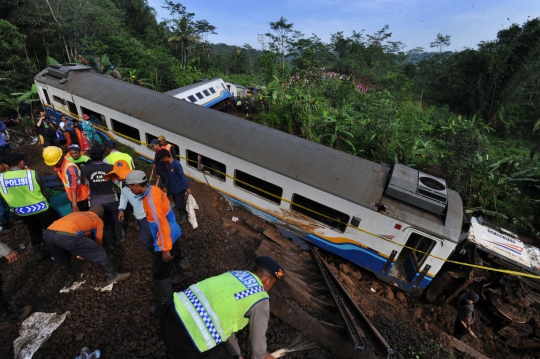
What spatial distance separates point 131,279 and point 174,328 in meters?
2.57

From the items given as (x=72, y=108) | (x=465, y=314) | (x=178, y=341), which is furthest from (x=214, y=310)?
(x=72, y=108)

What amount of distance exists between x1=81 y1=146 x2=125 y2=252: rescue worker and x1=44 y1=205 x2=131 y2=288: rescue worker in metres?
0.76

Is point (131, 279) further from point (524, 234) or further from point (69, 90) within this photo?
point (524, 234)

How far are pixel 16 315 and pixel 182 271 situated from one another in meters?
2.17

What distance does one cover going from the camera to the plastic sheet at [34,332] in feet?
10.9

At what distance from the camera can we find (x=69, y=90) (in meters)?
9.86

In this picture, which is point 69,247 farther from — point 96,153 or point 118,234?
point 96,153

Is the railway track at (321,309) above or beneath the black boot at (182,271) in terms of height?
beneath

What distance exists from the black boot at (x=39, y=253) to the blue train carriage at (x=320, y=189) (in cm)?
410

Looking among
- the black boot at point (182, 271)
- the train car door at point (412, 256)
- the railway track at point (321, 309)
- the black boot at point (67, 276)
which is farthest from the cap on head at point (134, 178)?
the train car door at point (412, 256)

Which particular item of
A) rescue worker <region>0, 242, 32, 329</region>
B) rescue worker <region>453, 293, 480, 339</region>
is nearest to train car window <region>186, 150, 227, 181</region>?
rescue worker <region>0, 242, 32, 329</region>

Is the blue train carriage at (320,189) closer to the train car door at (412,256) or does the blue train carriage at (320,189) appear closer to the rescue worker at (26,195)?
the train car door at (412,256)

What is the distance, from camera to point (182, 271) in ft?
14.6

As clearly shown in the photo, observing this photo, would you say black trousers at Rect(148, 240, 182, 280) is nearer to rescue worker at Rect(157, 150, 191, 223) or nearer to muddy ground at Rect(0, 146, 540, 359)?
muddy ground at Rect(0, 146, 540, 359)
